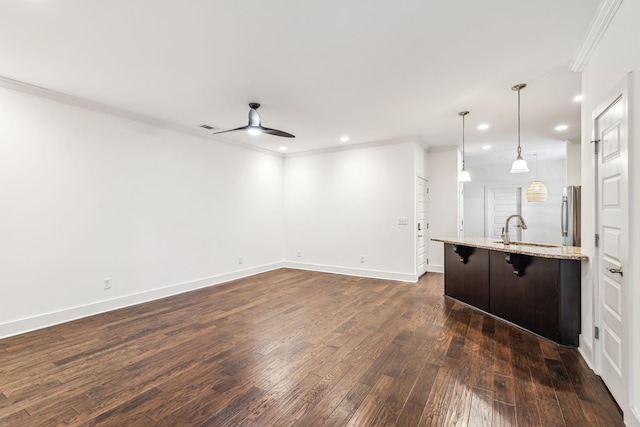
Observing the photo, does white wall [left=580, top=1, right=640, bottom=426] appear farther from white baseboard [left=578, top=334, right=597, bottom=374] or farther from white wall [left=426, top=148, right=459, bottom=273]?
white wall [left=426, top=148, right=459, bottom=273]

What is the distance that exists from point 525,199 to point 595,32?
7.18 metres

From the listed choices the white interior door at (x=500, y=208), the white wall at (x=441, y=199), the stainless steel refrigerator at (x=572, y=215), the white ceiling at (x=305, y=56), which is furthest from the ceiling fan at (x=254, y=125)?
the white interior door at (x=500, y=208)

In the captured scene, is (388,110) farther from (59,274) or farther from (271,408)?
(59,274)

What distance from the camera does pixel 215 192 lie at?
5445 millimetres

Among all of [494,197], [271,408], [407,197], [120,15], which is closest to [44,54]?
[120,15]

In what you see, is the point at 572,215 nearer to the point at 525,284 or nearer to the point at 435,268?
the point at 525,284

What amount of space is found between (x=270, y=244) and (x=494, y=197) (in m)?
6.86

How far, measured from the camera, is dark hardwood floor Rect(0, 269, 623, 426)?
6.21 feet

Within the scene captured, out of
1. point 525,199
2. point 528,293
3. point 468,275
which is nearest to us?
point 528,293

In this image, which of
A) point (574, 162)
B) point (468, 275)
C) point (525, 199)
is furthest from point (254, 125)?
point (525, 199)

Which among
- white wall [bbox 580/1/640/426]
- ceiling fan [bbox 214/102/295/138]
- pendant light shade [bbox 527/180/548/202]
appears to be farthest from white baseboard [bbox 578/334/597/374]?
pendant light shade [bbox 527/180/548/202]

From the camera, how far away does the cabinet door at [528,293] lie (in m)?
2.92

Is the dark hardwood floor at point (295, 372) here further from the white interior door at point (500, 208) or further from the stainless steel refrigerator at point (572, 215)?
the white interior door at point (500, 208)

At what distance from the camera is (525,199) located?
832 centimetres
